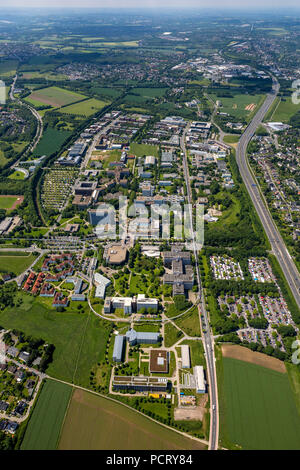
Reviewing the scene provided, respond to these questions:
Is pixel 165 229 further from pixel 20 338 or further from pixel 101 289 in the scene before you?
pixel 20 338

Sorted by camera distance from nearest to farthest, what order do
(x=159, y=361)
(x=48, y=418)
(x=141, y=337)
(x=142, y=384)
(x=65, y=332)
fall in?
(x=48, y=418), (x=142, y=384), (x=159, y=361), (x=141, y=337), (x=65, y=332)

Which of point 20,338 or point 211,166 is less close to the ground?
point 211,166

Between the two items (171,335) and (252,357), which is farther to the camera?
(171,335)

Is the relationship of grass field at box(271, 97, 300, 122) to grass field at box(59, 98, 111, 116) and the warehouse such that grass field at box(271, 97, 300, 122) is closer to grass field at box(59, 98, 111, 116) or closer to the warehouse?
grass field at box(59, 98, 111, 116)

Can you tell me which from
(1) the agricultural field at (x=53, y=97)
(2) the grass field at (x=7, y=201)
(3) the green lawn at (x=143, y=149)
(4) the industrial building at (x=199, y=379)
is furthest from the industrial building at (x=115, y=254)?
(1) the agricultural field at (x=53, y=97)

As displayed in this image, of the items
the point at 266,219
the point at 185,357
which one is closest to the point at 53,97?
the point at 266,219

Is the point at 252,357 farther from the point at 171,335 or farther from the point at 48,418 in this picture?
the point at 48,418
